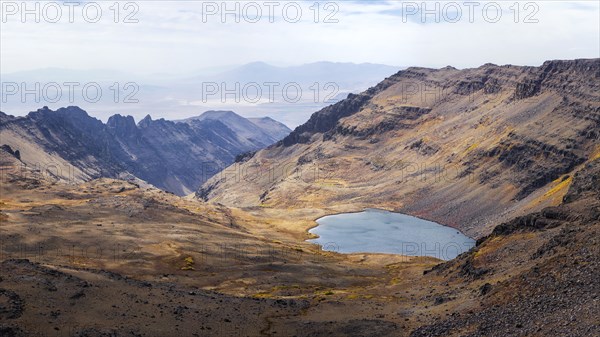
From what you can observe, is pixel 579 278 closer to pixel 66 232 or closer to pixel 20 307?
pixel 20 307

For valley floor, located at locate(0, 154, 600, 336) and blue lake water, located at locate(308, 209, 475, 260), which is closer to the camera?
valley floor, located at locate(0, 154, 600, 336)

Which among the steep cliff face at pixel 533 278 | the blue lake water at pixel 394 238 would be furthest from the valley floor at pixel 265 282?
the blue lake water at pixel 394 238

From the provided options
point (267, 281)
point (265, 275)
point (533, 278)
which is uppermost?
point (533, 278)

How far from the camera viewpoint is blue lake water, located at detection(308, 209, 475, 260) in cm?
15488

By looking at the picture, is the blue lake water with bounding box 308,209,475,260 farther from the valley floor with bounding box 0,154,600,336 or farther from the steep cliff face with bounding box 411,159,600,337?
the steep cliff face with bounding box 411,159,600,337

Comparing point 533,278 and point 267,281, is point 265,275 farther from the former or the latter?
point 533,278

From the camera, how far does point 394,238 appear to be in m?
172

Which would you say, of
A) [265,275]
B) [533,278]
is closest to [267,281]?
[265,275]

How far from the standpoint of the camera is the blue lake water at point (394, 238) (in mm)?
154875

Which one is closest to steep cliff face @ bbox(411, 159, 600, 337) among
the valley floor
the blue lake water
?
the valley floor

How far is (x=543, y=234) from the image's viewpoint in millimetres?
87250

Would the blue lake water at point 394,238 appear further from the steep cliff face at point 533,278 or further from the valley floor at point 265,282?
the steep cliff face at point 533,278

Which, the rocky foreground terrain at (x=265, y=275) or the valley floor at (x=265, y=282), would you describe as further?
the rocky foreground terrain at (x=265, y=275)

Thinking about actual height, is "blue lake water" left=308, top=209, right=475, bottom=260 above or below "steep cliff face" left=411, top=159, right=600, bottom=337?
below
